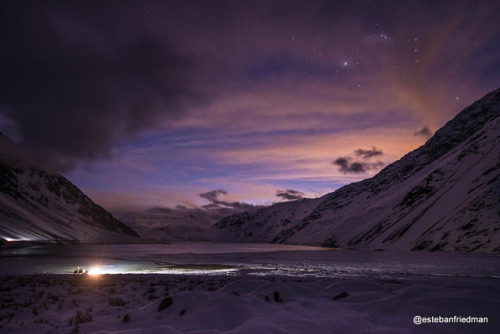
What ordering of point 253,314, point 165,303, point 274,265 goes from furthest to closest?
point 274,265, point 165,303, point 253,314

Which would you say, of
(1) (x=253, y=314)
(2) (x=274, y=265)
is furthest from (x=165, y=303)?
(2) (x=274, y=265)

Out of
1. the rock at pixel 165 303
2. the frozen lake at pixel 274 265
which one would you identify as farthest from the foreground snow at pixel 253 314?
the frozen lake at pixel 274 265

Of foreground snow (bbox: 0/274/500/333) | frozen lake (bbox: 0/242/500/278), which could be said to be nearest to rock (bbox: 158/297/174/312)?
foreground snow (bbox: 0/274/500/333)

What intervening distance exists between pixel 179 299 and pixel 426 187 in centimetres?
14901

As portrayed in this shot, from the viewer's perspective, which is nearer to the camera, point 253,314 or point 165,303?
point 253,314

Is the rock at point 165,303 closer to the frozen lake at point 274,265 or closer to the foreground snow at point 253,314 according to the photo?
the foreground snow at point 253,314

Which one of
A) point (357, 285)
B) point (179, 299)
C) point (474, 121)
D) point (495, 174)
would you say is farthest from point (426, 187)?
point (179, 299)

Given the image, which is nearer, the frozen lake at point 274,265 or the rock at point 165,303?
the rock at point 165,303

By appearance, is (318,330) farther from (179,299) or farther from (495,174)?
(495,174)

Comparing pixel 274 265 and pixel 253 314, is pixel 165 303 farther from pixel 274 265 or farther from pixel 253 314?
pixel 274 265

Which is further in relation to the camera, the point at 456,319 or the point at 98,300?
the point at 98,300

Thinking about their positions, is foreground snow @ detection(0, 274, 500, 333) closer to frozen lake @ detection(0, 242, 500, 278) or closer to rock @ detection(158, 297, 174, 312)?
rock @ detection(158, 297, 174, 312)

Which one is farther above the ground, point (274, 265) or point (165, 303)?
point (165, 303)

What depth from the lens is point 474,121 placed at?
196 metres
